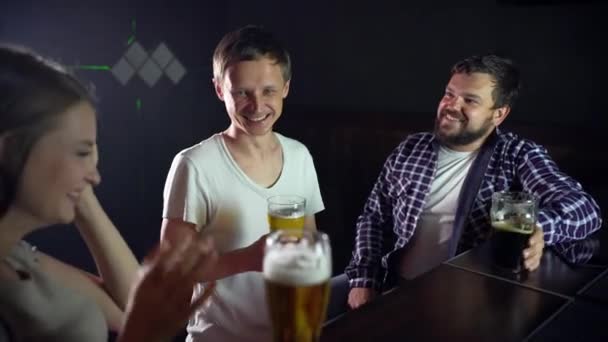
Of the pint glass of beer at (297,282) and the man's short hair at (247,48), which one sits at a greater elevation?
the man's short hair at (247,48)

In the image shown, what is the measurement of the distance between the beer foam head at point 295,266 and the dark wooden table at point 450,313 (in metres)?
0.25

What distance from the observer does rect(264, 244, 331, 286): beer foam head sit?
698 millimetres

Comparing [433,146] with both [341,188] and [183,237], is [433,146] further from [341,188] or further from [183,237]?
[183,237]

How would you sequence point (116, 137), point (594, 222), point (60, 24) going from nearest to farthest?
point (594, 222)
point (60, 24)
point (116, 137)

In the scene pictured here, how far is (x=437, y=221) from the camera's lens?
1.99m

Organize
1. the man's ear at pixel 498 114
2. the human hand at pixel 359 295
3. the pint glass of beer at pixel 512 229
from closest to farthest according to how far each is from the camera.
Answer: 1. the pint glass of beer at pixel 512 229
2. the human hand at pixel 359 295
3. the man's ear at pixel 498 114

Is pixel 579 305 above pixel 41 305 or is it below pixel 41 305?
below

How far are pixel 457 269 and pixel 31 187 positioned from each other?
3.29ft

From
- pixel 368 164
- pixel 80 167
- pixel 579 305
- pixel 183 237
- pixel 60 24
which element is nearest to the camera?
pixel 183 237

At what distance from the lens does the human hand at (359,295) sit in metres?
1.94

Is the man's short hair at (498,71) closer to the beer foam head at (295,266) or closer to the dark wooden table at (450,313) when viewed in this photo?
the dark wooden table at (450,313)

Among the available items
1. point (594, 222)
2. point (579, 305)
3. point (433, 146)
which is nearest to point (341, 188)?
point (433, 146)

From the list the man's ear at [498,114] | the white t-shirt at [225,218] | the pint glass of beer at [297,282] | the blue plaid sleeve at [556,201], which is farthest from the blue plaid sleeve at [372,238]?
the pint glass of beer at [297,282]

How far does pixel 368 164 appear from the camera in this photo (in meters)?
2.94
